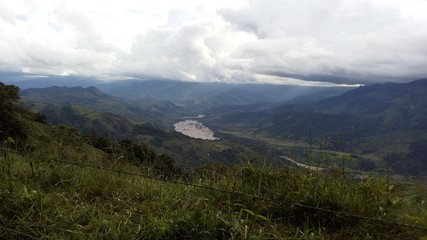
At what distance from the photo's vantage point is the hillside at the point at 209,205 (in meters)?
Result: 4.20

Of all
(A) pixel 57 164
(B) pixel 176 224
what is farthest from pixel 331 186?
(A) pixel 57 164

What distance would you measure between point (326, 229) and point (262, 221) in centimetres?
89

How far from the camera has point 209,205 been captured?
4746 millimetres

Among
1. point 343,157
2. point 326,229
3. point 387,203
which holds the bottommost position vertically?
point 326,229

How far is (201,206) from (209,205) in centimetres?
12

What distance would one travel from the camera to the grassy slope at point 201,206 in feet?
13.8

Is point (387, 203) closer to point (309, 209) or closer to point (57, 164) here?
point (309, 209)

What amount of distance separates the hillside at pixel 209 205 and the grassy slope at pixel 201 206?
1cm

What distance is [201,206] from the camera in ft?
15.4

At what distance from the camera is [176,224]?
166 inches

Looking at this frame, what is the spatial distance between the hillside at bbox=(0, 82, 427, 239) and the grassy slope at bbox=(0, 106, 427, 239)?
14 millimetres

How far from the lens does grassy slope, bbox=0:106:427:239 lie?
13.8 feet

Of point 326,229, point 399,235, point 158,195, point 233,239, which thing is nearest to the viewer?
point 233,239

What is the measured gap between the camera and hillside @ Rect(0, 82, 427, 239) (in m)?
4.20
